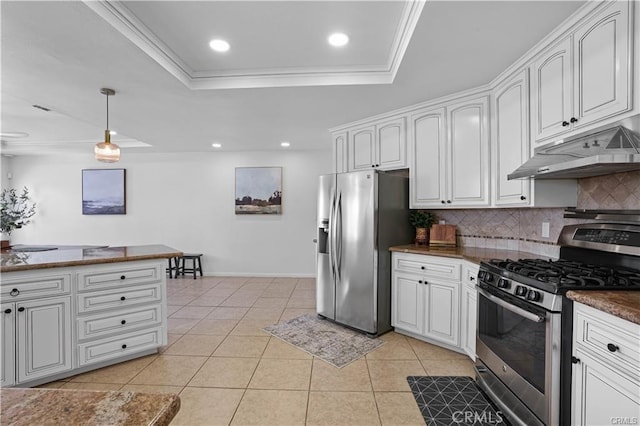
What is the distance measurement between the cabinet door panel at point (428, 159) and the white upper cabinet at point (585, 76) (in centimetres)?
97

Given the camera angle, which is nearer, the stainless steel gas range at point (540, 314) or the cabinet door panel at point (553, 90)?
the stainless steel gas range at point (540, 314)

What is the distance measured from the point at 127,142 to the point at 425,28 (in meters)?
5.52

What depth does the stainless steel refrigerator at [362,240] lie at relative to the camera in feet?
10.3

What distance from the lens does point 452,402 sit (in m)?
2.06

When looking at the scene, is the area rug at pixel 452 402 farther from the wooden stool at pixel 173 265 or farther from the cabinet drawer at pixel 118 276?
the wooden stool at pixel 173 265

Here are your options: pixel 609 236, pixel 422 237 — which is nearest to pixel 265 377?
pixel 422 237

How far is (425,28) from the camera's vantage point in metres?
1.95

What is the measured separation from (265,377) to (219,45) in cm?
262

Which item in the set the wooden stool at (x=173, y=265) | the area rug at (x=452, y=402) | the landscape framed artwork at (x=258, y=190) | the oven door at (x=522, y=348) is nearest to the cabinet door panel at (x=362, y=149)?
the oven door at (x=522, y=348)

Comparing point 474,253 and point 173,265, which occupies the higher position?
point 474,253

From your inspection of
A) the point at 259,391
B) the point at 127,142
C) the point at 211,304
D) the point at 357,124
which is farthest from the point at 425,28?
the point at 127,142

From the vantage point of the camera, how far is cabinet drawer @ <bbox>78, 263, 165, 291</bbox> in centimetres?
242

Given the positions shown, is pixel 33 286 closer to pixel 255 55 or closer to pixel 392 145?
pixel 255 55

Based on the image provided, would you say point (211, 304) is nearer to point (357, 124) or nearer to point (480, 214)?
point (357, 124)
